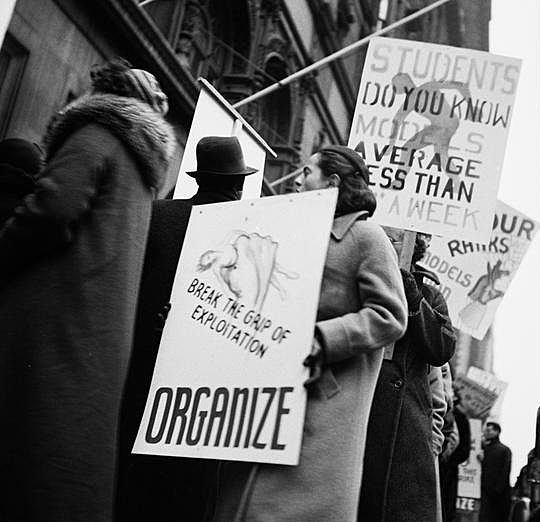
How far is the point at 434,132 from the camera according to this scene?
589 cm

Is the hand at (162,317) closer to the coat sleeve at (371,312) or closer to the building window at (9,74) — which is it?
the coat sleeve at (371,312)

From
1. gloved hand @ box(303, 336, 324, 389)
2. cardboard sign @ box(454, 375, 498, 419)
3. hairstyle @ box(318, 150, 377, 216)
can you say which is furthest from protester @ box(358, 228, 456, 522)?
cardboard sign @ box(454, 375, 498, 419)

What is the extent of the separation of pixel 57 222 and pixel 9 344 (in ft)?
1.30

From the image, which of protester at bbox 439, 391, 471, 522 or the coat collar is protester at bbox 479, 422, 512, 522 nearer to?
protester at bbox 439, 391, 471, 522

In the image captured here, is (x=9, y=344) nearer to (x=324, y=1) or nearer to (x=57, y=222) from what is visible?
(x=57, y=222)

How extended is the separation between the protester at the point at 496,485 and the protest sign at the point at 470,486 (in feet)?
0.44

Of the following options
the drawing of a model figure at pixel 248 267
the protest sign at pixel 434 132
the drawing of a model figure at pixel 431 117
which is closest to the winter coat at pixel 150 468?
the drawing of a model figure at pixel 248 267

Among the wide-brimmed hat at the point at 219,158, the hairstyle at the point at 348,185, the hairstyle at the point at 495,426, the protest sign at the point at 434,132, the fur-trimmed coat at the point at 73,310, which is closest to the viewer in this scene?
the fur-trimmed coat at the point at 73,310

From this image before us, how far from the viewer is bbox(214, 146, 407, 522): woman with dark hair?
2.96 m

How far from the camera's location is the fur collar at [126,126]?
3160 millimetres

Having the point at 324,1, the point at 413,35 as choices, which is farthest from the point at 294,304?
the point at 413,35

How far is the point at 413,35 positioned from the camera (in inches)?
1234

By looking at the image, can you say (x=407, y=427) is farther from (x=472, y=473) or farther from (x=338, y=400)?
(x=472, y=473)

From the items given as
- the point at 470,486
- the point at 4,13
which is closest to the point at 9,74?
the point at 4,13
